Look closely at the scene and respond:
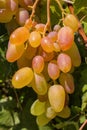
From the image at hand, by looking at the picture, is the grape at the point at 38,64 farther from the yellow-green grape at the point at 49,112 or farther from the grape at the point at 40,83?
the yellow-green grape at the point at 49,112

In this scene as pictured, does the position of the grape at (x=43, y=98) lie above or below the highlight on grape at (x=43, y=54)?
below

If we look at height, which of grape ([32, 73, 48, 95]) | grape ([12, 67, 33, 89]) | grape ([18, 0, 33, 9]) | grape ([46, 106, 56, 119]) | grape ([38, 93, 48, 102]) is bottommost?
grape ([46, 106, 56, 119])

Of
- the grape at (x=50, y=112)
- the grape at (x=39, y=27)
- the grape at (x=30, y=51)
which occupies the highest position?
the grape at (x=39, y=27)

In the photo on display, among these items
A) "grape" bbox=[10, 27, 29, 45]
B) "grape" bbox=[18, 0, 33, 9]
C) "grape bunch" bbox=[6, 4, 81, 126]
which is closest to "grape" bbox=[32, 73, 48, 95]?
"grape bunch" bbox=[6, 4, 81, 126]

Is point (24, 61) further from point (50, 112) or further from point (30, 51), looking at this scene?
point (50, 112)

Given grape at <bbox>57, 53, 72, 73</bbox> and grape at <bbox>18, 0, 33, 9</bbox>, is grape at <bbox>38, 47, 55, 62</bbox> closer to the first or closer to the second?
grape at <bbox>57, 53, 72, 73</bbox>

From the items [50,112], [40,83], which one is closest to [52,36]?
[40,83]

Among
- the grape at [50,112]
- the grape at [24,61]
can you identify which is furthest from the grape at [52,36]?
the grape at [50,112]

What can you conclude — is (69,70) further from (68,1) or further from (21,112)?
(21,112)
